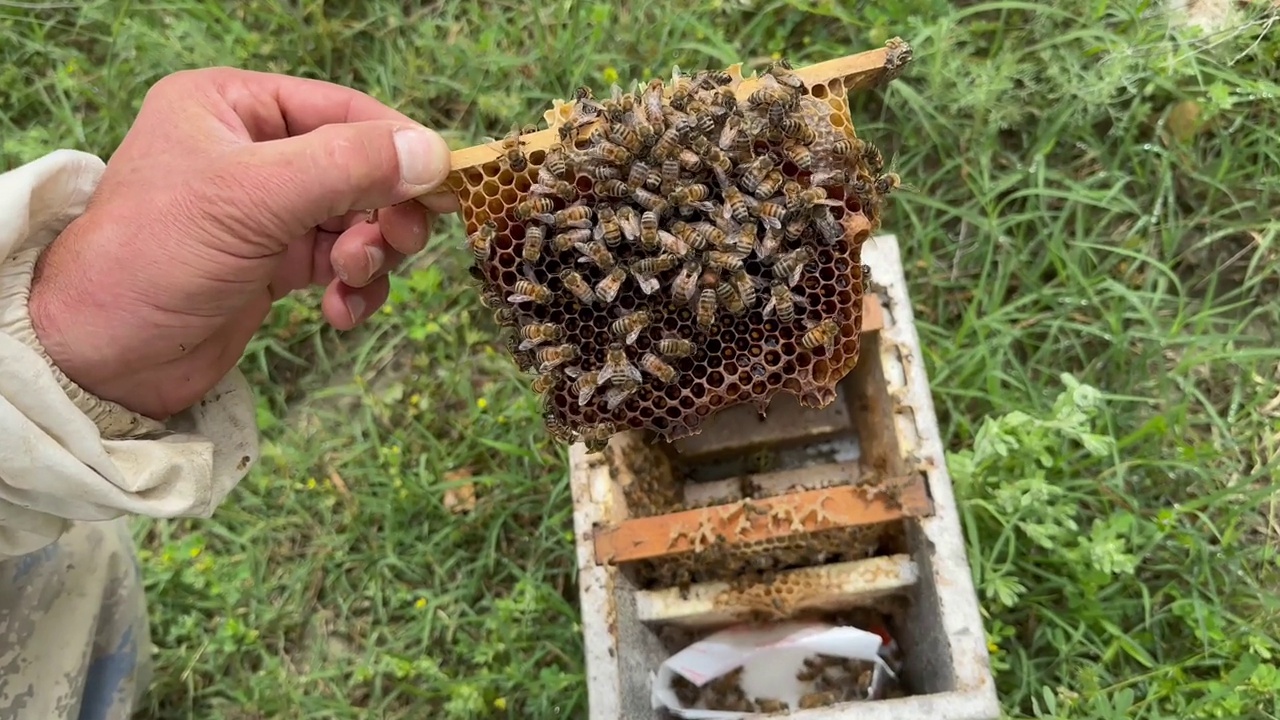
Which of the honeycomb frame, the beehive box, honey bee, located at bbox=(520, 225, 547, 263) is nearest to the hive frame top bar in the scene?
the honeycomb frame

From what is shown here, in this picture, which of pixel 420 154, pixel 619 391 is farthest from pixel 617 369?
pixel 420 154

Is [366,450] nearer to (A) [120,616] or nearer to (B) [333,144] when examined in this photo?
(A) [120,616]

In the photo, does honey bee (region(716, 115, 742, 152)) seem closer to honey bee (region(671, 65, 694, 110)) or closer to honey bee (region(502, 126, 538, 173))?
honey bee (region(671, 65, 694, 110))

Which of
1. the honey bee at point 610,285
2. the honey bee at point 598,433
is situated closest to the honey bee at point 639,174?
the honey bee at point 610,285

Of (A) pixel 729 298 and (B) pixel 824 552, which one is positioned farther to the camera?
(B) pixel 824 552

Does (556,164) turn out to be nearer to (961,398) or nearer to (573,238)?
(573,238)

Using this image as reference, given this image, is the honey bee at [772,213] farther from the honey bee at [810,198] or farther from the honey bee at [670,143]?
the honey bee at [670,143]
